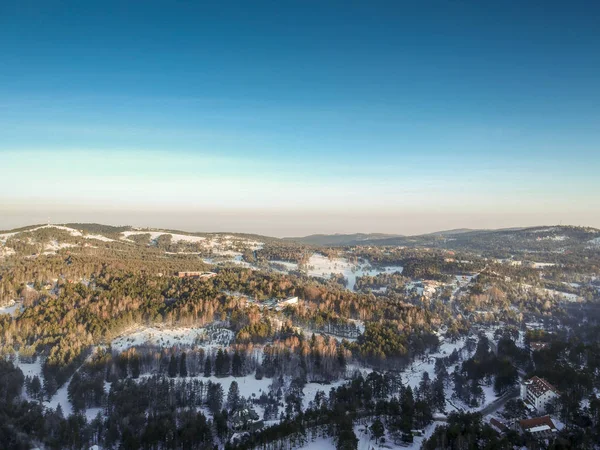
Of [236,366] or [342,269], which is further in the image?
[342,269]

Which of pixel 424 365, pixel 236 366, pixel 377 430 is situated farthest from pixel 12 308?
pixel 424 365

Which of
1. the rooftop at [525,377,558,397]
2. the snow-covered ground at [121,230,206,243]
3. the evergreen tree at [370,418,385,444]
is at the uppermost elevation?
the snow-covered ground at [121,230,206,243]

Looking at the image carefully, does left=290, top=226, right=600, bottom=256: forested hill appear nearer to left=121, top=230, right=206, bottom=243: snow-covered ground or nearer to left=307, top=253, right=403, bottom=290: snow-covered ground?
left=307, top=253, right=403, bottom=290: snow-covered ground

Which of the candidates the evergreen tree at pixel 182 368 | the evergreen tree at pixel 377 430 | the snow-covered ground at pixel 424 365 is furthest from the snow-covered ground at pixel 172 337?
the evergreen tree at pixel 377 430

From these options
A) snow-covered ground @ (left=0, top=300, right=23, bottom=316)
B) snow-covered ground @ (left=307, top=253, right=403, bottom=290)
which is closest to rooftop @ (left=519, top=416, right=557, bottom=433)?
snow-covered ground @ (left=0, top=300, right=23, bottom=316)

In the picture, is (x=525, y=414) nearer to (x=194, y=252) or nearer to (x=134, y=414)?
(x=134, y=414)

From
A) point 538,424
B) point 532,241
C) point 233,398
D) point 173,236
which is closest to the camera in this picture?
point 538,424

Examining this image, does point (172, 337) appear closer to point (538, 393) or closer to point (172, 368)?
point (172, 368)
